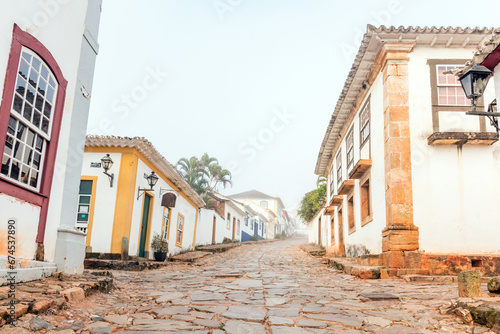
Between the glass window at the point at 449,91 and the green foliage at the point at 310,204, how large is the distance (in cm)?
1636

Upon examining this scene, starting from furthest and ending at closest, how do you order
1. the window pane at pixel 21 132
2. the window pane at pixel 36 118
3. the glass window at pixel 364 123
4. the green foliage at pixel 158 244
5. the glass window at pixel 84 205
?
the green foliage at pixel 158 244
the glass window at pixel 364 123
the glass window at pixel 84 205
the window pane at pixel 36 118
the window pane at pixel 21 132

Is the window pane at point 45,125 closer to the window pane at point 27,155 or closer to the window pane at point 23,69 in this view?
the window pane at point 27,155

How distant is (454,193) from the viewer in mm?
9422

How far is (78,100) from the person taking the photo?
6742 mm

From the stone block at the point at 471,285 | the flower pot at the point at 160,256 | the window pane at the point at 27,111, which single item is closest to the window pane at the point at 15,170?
the window pane at the point at 27,111

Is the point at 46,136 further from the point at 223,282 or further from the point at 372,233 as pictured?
the point at 372,233

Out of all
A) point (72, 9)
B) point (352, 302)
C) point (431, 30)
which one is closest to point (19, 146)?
point (72, 9)

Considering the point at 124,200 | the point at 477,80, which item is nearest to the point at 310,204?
the point at 124,200

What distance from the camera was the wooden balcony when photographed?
1152cm

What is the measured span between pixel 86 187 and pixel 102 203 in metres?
0.73

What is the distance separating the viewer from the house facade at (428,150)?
9242 mm

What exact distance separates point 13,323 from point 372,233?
9441 millimetres

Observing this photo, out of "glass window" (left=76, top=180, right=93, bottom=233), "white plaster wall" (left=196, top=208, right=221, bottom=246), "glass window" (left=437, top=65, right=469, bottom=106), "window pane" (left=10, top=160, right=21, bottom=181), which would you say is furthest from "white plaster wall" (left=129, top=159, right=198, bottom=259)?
"glass window" (left=437, top=65, right=469, bottom=106)

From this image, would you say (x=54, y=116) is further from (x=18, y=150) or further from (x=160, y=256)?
(x=160, y=256)
